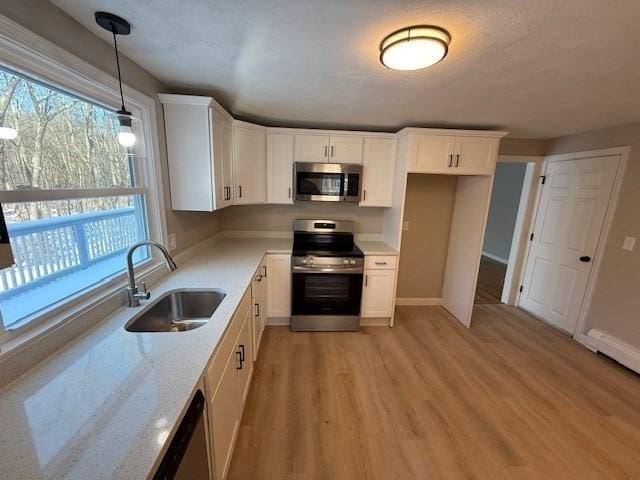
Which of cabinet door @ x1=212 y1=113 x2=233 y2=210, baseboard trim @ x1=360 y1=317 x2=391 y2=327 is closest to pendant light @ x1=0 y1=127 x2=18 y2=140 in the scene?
cabinet door @ x1=212 y1=113 x2=233 y2=210

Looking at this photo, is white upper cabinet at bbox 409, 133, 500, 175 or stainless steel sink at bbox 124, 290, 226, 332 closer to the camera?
stainless steel sink at bbox 124, 290, 226, 332

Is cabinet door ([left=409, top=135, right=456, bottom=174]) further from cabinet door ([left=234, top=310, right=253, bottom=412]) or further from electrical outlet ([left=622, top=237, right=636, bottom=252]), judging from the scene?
cabinet door ([left=234, top=310, right=253, bottom=412])

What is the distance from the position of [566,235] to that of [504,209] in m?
3.09

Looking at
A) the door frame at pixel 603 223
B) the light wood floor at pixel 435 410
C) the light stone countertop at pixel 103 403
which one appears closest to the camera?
the light stone countertop at pixel 103 403

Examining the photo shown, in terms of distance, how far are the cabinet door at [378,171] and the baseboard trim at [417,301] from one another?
1.45 m

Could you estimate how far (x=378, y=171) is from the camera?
2994mm

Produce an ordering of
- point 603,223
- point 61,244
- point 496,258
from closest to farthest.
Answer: point 61,244 → point 603,223 → point 496,258

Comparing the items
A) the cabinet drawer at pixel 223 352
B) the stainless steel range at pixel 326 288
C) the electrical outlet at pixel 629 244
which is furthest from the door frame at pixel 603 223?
the cabinet drawer at pixel 223 352

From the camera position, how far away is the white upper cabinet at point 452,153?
268cm

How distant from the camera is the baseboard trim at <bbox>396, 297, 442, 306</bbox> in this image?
11.9 ft

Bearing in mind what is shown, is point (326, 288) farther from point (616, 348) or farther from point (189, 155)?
point (616, 348)

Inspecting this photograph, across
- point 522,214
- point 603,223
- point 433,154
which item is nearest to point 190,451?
point 433,154

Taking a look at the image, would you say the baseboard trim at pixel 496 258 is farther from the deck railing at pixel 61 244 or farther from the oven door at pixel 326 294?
the deck railing at pixel 61 244

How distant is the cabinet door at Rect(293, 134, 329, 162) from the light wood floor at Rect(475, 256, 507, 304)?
313 centimetres
